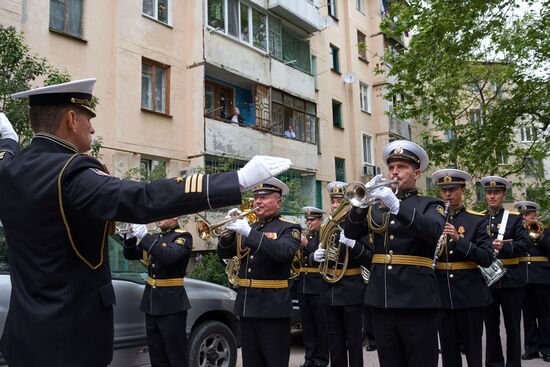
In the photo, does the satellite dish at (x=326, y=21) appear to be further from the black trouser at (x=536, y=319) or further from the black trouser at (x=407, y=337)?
the black trouser at (x=407, y=337)

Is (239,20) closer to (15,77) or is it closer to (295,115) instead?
(295,115)

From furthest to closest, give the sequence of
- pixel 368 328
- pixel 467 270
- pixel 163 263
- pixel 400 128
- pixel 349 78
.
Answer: pixel 400 128 → pixel 349 78 → pixel 368 328 → pixel 163 263 → pixel 467 270

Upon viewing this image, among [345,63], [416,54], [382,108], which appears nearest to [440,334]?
[416,54]

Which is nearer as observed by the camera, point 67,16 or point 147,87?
point 67,16

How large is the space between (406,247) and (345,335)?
286cm

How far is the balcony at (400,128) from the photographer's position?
28344 millimetres

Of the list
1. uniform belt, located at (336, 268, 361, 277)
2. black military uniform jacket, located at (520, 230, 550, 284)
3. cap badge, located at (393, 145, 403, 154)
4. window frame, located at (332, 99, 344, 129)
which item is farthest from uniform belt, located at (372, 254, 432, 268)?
window frame, located at (332, 99, 344, 129)

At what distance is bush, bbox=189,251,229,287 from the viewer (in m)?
12.6

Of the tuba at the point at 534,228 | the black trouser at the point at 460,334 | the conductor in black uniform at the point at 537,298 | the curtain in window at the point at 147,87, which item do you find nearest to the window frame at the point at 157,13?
the curtain in window at the point at 147,87

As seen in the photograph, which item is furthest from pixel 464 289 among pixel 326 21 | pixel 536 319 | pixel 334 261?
pixel 326 21

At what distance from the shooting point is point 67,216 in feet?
8.02

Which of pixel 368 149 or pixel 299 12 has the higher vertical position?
pixel 299 12

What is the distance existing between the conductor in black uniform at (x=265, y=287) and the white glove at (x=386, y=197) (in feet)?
4.73

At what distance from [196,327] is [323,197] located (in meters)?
16.6
